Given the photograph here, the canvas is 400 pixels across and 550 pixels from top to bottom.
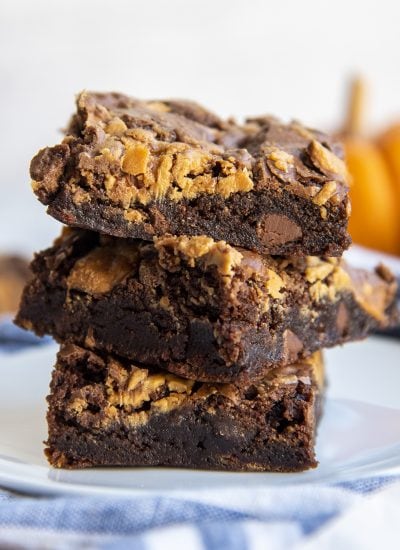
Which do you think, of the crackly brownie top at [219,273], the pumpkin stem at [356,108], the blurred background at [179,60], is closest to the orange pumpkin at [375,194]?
the pumpkin stem at [356,108]

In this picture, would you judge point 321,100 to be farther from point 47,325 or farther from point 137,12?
point 47,325

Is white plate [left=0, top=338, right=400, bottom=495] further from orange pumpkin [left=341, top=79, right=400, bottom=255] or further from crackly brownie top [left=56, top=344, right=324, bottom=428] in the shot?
orange pumpkin [left=341, top=79, right=400, bottom=255]

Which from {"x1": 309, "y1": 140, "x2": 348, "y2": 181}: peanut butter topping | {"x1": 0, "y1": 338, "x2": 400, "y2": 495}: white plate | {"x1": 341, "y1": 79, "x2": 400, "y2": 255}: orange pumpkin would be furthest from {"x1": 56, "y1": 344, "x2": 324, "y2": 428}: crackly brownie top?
{"x1": 341, "y1": 79, "x2": 400, "y2": 255}: orange pumpkin

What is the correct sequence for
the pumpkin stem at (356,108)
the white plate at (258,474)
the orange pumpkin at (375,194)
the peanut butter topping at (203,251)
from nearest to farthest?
the peanut butter topping at (203,251) < the white plate at (258,474) < the orange pumpkin at (375,194) < the pumpkin stem at (356,108)

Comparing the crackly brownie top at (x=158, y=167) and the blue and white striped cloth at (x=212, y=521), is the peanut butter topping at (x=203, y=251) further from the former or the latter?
the blue and white striped cloth at (x=212, y=521)

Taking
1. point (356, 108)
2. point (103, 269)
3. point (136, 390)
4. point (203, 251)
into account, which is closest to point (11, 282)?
point (103, 269)
